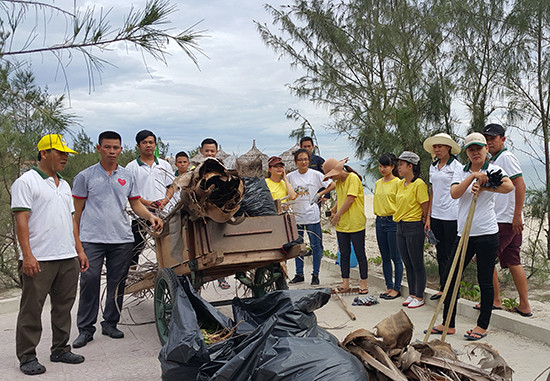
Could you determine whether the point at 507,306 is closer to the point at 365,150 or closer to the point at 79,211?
the point at 365,150

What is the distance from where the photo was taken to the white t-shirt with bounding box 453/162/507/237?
4.96 metres

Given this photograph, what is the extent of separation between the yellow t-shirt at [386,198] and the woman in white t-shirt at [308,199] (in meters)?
0.98

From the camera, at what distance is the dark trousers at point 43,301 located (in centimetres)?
463

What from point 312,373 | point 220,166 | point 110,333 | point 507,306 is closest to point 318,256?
point 507,306

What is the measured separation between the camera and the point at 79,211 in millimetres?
5656

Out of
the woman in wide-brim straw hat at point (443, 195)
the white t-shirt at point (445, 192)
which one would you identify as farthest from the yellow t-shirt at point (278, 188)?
the white t-shirt at point (445, 192)

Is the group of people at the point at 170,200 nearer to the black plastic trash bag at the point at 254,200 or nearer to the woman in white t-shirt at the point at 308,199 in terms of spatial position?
the woman in white t-shirt at the point at 308,199

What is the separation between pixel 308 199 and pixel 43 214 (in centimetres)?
427

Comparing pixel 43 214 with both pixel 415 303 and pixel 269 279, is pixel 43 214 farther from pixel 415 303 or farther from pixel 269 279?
pixel 415 303

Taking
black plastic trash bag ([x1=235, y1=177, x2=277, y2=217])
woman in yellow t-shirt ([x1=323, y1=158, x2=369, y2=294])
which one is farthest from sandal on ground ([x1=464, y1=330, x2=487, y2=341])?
woman in yellow t-shirt ([x1=323, y1=158, x2=369, y2=294])

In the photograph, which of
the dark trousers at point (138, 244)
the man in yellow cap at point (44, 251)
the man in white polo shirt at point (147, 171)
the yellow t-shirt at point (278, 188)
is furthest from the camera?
the yellow t-shirt at point (278, 188)

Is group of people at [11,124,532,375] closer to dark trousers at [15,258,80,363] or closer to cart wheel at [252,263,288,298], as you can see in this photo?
dark trousers at [15,258,80,363]

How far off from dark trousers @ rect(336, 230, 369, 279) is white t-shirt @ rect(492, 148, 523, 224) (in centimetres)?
185

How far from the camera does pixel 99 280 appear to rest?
565 cm
